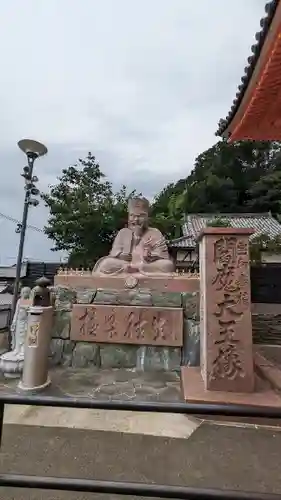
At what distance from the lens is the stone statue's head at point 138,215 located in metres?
5.16

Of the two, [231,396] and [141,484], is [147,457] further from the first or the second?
[141,484]

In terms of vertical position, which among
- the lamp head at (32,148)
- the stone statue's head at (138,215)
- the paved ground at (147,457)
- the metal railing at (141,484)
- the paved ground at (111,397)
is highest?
the lamp head at (32,148)

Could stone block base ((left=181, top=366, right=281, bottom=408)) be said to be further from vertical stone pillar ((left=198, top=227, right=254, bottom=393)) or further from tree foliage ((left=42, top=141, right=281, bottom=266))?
tree foliage ((left=42, top=141, right=281, bottom=266))

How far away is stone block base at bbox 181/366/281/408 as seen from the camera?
9.16 feet

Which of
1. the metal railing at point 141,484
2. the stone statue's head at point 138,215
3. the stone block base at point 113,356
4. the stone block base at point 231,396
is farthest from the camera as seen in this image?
the stone statue's head at point 138,215

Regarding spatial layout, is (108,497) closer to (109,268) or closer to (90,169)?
(109,268)

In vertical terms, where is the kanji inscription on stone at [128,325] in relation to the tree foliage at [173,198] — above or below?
below

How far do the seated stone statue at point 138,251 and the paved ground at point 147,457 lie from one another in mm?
2515

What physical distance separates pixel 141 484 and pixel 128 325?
11.3 ft

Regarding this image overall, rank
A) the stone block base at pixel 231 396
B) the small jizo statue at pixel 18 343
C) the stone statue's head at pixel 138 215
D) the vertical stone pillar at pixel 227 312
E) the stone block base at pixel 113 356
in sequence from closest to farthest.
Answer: the stone block base at pixel 231 396 < the vertical stone pillar at pixel 227 312 < the small jizo statue at pixel 18 343 < the stone block base at pixel 113 356 < the stone statue's head at pixel 138 215

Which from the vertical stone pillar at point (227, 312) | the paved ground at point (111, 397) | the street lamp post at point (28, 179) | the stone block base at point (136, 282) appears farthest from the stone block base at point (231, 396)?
the street lamp post at point (28, 179)

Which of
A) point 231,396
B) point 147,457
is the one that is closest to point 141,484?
point 147,457

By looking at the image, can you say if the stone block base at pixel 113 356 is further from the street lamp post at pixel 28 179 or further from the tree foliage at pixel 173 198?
the tree foliage at pixel 173 198

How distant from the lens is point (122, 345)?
4.32 m
